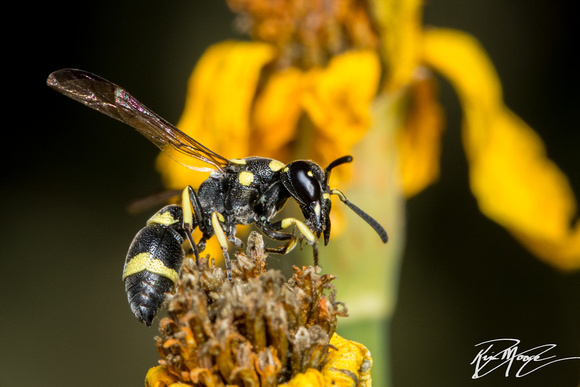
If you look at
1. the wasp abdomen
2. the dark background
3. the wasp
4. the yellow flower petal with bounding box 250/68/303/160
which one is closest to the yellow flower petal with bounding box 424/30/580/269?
the dark background

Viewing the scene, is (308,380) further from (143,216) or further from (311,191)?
(143,216)

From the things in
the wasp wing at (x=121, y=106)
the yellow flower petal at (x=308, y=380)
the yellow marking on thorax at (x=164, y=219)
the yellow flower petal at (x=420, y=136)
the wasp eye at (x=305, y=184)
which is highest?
the yellow flower petal at (x=420, y=136)

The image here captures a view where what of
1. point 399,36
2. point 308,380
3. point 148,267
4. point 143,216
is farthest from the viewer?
point 143,216

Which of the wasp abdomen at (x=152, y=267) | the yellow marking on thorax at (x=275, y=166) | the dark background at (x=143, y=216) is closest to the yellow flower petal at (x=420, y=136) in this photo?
the dark background at (x=143, y=216)

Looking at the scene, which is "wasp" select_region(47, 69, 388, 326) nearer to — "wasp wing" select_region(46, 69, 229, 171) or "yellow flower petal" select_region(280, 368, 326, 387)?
"wasp wing" select_region(46, 69, 229, 171)

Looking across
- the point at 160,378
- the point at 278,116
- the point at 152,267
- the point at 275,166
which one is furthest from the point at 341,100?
the point at 160,378

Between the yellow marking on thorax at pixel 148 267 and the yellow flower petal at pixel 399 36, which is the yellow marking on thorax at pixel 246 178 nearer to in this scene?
the yellow marking on thorax at pixel 148 267

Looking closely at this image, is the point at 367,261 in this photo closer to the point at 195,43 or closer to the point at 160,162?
the point at 160,162
